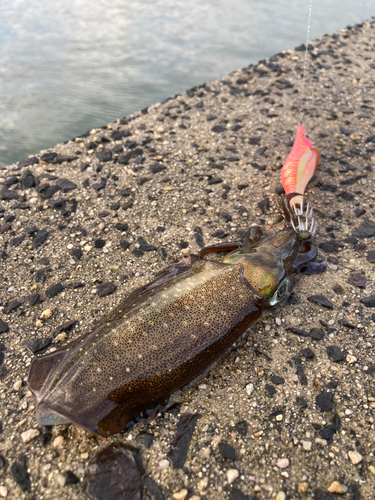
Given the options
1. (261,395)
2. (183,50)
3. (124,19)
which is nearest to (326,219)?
(261,395)

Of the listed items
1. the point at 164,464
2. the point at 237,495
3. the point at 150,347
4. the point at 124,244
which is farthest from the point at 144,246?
the point at 237,495

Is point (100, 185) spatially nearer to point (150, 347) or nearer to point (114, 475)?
point (150, 347)

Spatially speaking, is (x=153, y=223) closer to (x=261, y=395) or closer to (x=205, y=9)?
(x=261, y=395)

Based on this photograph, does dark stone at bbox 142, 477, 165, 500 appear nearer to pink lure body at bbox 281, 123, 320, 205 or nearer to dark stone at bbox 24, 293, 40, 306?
dark stone at bbox 24, 293, 40, 306

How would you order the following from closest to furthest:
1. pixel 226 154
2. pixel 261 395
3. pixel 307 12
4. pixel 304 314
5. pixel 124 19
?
pixel 261 395 < pixel 304 314 < pixel 226 154 < pixel 124 19 < pixel 307 12

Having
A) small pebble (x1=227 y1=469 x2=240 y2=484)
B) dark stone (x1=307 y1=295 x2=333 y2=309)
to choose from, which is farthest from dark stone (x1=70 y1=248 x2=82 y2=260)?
small pebble (x1=227 y1=469 x2=240 y2=484)

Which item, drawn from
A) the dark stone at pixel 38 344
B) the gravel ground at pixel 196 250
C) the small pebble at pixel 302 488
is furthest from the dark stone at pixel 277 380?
the dark stone at pixel 38 344
